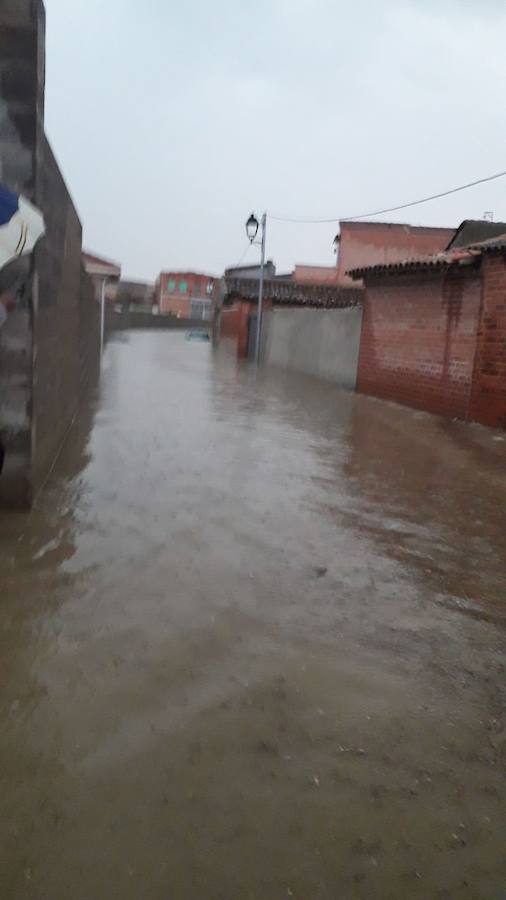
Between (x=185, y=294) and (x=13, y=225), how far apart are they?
73.6 metres

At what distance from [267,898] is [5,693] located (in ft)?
3.82

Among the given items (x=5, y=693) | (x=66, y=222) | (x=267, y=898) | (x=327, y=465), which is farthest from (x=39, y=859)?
(x=66, y=222)

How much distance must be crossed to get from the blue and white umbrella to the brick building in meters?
7.52

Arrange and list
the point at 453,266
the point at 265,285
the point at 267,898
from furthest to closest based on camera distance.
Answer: the point at 265,285 < the point at 453,266 < the point at 267,898

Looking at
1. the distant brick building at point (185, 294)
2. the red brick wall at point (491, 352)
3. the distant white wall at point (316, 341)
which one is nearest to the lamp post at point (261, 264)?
the distant white wall at point (316, 341)

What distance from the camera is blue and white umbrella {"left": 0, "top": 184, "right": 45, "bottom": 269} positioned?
285cm

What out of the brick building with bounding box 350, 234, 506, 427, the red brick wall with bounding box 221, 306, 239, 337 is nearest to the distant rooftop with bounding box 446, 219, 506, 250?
the brick building with bounding box 350, 234, 506, 427

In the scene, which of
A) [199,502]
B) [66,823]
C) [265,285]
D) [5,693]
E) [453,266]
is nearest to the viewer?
[66,823]

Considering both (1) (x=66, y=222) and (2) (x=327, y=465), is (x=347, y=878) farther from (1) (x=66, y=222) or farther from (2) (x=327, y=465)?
(1) (x=66, y=222)

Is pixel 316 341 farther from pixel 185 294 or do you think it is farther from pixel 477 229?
pixel 185 294

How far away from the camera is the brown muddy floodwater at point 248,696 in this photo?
5.32 ft

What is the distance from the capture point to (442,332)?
1060cm

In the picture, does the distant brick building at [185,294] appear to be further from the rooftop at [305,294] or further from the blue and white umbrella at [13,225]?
the blue and white umbrella at [13,225]

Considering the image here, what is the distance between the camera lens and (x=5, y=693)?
222 cm
